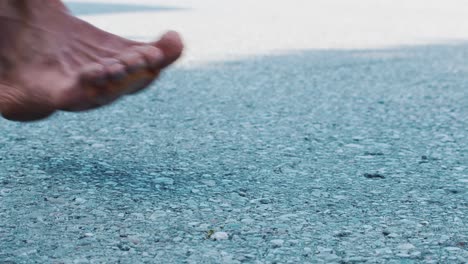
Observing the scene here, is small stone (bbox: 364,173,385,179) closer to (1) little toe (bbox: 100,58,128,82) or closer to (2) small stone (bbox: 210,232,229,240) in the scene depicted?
(2) small stone (bbox: 210,232,229,240)

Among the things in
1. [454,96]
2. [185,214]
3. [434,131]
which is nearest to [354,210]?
[185,214]

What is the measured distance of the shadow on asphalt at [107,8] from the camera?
21.0 ft

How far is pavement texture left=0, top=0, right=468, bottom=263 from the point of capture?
Answer: 1746 millimetres

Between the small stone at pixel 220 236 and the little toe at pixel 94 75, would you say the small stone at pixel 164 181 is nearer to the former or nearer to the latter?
the small stone at pixel 220 236

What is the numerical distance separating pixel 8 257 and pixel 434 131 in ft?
5.12

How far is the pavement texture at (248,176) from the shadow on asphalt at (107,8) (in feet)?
9.73

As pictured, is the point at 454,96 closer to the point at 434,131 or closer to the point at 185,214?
the point at 434,131

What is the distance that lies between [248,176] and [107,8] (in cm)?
474

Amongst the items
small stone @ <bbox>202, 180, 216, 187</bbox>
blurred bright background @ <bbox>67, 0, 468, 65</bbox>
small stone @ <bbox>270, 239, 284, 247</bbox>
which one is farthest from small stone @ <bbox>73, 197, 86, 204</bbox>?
blurred bright background @ <bbox>67, 0, 468, 65</bbox>

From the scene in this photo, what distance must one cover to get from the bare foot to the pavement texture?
314 millimetres

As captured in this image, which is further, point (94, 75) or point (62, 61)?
point (62, 61)

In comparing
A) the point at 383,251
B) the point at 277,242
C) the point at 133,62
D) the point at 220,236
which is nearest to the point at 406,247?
the point at 383,251

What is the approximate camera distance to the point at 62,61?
64.9 inches

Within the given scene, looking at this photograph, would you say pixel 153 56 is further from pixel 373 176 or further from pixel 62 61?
pixel 373 176
